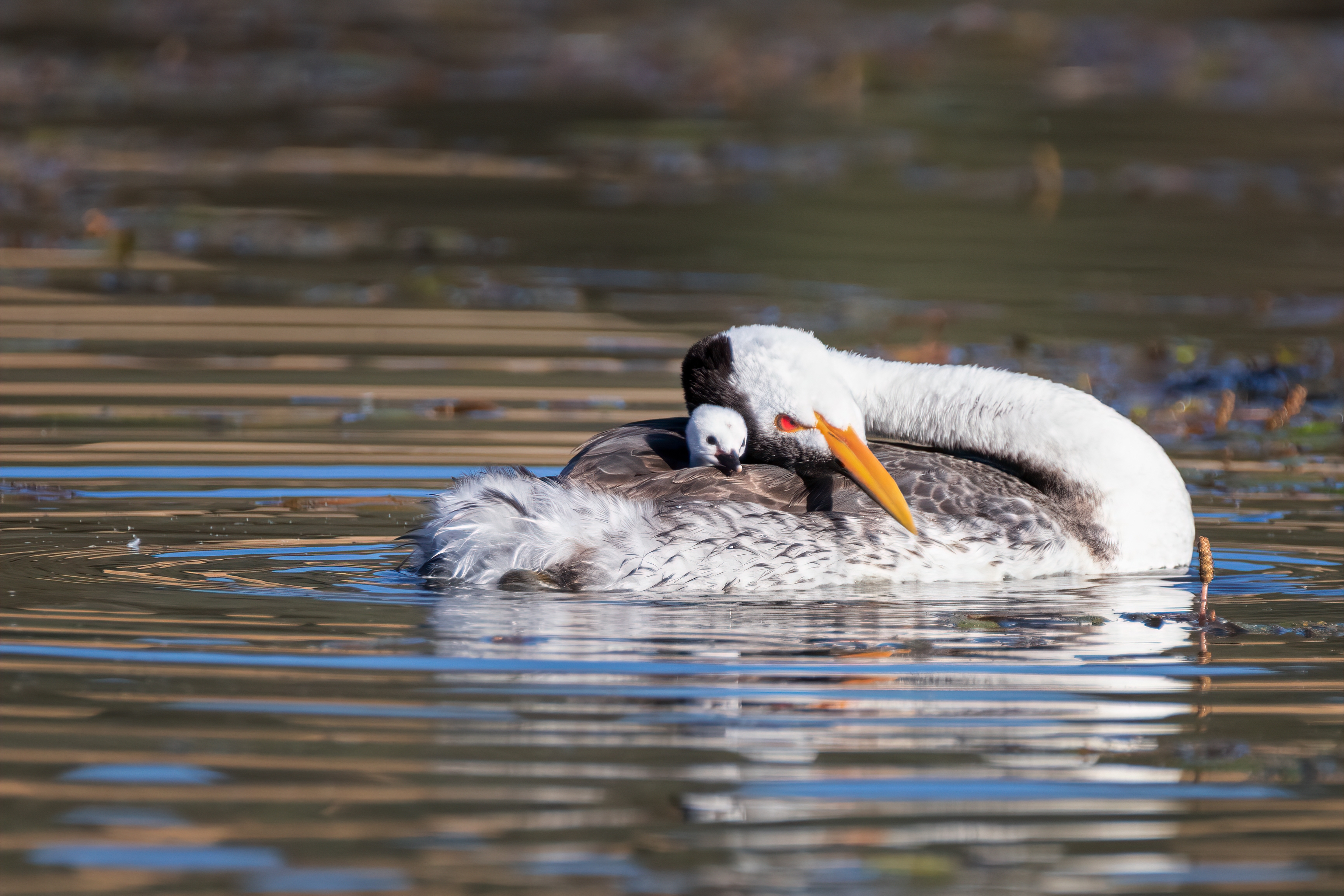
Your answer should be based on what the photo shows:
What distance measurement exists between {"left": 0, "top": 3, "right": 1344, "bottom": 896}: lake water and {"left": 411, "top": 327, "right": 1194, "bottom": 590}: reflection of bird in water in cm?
17

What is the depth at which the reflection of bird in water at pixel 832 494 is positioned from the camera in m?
7.88

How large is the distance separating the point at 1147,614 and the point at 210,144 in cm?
1664

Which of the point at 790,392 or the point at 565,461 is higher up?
the point at 790,392

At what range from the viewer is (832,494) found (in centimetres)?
829

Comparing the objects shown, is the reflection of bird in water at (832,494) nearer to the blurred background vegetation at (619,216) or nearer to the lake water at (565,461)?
the lake water at (565,461)

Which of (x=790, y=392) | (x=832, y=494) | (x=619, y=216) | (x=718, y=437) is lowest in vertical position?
(x=832, y=494)

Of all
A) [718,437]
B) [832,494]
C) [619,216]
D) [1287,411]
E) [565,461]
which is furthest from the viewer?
[619,216]

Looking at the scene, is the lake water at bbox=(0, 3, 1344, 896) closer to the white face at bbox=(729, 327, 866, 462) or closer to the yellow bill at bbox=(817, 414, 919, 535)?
the yellow bill at bbox=(817, 414, 919, 535)

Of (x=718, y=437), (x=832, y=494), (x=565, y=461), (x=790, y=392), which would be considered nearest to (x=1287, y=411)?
(x=565, y=461)

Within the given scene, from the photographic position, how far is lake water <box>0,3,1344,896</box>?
17.6 feet

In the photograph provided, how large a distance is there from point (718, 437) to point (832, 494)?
1.76 ft

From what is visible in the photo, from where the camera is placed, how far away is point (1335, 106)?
27.9 metres

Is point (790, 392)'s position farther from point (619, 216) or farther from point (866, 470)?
point (619, 216)

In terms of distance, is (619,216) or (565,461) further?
(619,216)
